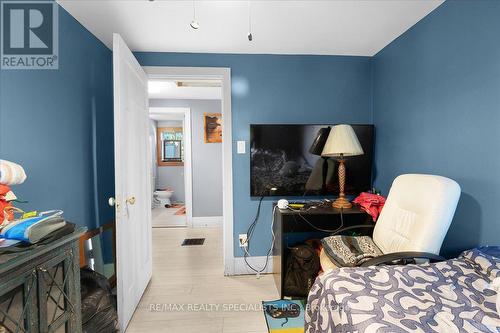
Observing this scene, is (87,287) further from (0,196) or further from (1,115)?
(1,115)

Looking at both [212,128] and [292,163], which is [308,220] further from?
[212,128]

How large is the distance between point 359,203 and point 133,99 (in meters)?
2.24

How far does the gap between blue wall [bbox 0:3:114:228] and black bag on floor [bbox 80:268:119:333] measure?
480 millimetres

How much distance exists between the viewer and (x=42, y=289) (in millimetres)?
893

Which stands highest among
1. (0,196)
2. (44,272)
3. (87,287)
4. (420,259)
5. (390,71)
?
(390,71)

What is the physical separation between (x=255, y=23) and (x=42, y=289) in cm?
207

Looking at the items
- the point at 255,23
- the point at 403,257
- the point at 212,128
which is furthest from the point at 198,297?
the point at 212,128

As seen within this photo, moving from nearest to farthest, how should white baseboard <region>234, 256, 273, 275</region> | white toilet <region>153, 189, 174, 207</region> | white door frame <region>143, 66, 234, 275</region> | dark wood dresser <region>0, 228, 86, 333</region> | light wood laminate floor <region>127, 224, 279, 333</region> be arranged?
dark wood dresser <region>0, 228, 86, 333</region>, light wood laminate floor <region>127, 224, 279, 333</region>, white door frame <region>143, 66, 234, 275</region>, white baseboard <region>234, 256, 273, 275</region>, white toilet <region>153, 189, 174, 207</region>

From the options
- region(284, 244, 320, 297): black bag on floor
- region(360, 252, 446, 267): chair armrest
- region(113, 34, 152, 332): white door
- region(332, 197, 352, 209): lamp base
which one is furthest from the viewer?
region(332, 197, 352, 209): lamp base

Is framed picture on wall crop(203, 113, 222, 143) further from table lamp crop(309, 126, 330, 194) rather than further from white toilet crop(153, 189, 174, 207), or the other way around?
white toilet crop(153, 189, 174, 207)

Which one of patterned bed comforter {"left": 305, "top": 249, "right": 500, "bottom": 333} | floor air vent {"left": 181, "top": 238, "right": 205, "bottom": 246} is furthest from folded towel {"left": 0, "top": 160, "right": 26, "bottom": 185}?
floor air vent {"left": 181, "top": 238, "right": 205, "bottom": 246}

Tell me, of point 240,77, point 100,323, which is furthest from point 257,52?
point 100,323

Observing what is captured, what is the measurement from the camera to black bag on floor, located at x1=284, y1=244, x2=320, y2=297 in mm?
1983

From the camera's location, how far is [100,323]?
57.1 inches
